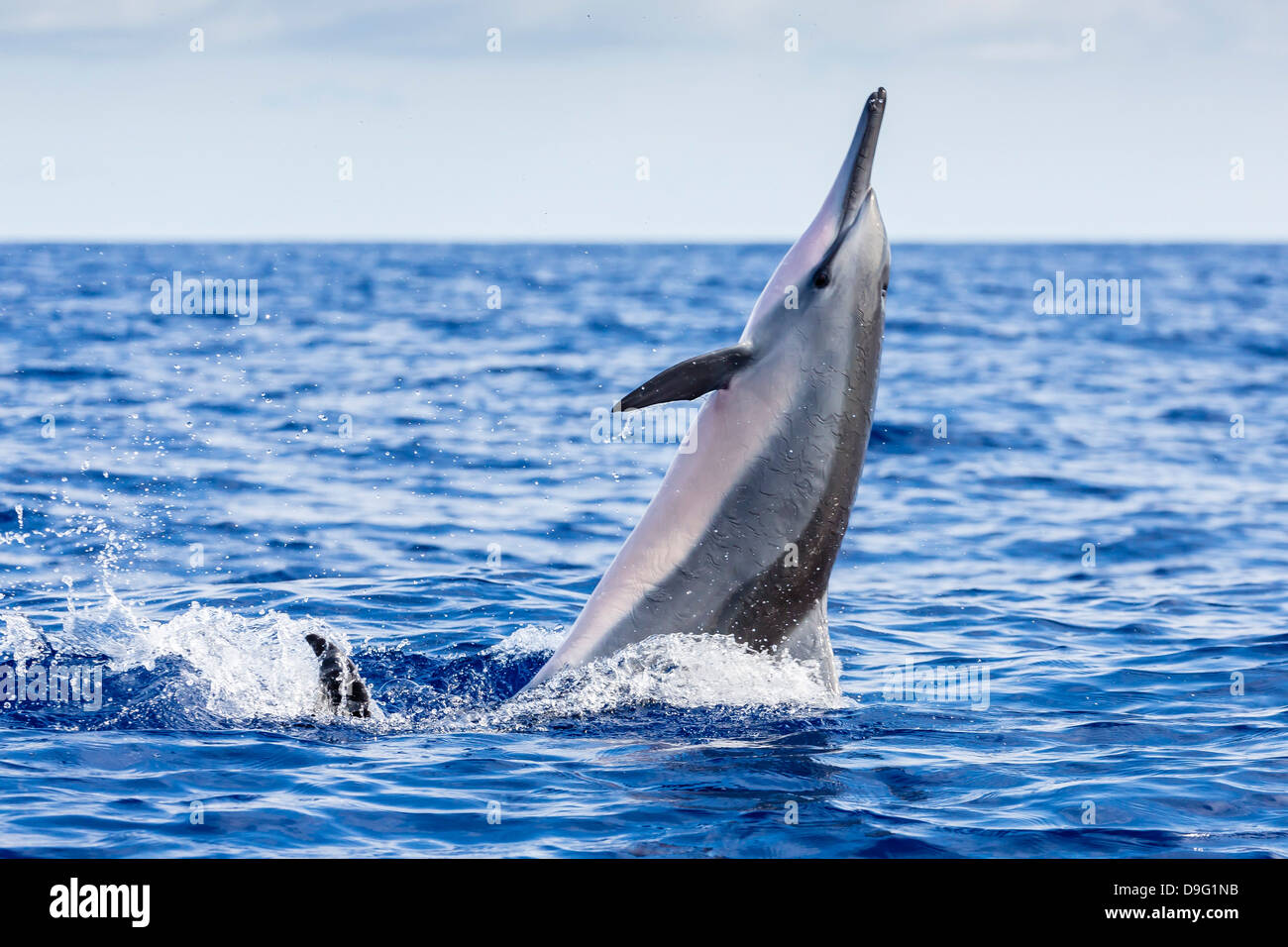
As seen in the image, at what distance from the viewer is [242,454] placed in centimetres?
2084

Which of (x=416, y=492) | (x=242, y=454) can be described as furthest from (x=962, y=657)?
(x=242, y=454)

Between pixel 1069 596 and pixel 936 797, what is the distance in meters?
→ 6.99
